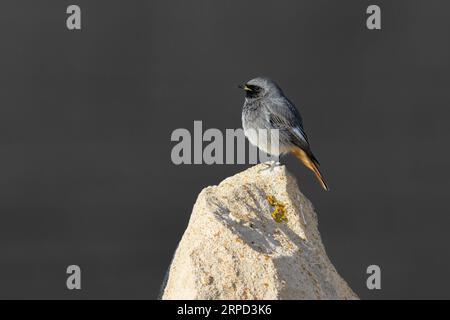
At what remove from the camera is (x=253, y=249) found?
5.67 m

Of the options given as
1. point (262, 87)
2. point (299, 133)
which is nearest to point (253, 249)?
point (299, 133)

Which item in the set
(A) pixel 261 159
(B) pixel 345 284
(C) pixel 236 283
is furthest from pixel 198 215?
(A) pixel 261 159

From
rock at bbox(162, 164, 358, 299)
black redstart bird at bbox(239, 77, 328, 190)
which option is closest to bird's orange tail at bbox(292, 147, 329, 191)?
black redstart bird at bbox(239, 77, 328, 190)

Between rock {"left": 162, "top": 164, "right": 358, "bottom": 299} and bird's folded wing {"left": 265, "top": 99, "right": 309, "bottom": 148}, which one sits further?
bird's folded wing {"left": 265, "top": 99, "right": 309, "bottom": 148}

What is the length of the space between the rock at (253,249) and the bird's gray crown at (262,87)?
1825 mm

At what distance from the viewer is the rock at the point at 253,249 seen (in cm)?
547

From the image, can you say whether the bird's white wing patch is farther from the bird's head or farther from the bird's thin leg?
the bird's thin leg

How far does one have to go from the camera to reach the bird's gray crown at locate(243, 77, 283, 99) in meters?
8.52

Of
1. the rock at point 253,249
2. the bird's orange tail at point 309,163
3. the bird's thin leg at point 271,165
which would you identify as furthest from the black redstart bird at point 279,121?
the rock at point 253,249

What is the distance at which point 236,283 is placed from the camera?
5.47 m

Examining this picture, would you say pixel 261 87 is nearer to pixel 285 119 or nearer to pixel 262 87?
pixel 262 87

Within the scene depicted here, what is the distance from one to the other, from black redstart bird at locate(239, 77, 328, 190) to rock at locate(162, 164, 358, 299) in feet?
5.51

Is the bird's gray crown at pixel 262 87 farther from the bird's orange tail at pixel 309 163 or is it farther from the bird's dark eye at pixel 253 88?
the bird's orange tail at pixel 309 163
